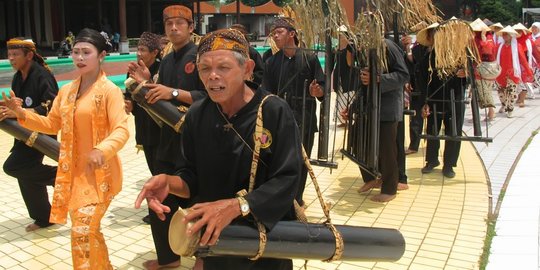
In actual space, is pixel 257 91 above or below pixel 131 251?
above

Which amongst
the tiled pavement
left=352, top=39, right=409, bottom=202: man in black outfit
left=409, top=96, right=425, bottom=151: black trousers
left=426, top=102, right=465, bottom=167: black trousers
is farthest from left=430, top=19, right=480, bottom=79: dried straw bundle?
the tiled pavement

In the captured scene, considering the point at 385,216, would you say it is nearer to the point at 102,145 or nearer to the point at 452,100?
the point at 452,100

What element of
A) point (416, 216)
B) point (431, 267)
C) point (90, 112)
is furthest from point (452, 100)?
point (90, 112)

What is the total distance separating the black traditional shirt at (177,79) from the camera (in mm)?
3736

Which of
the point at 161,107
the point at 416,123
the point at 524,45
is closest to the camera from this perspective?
the point at 161,107

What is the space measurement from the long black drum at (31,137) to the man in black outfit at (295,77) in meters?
2.03

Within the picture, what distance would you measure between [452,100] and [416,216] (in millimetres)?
2025

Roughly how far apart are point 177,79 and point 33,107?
145 cm

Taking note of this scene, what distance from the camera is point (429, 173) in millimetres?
6906

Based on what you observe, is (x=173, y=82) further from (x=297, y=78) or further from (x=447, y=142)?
(x=447, y=142)

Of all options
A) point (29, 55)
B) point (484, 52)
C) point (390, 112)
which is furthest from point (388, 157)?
point (484, 52)

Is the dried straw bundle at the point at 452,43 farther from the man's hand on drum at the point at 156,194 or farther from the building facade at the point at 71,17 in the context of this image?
the building facade at the point at 71,17

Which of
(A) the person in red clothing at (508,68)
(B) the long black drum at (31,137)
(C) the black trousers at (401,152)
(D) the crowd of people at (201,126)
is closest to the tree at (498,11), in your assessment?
(A) the person in red clothing at (508,68)

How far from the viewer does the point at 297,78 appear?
523 centimetres
